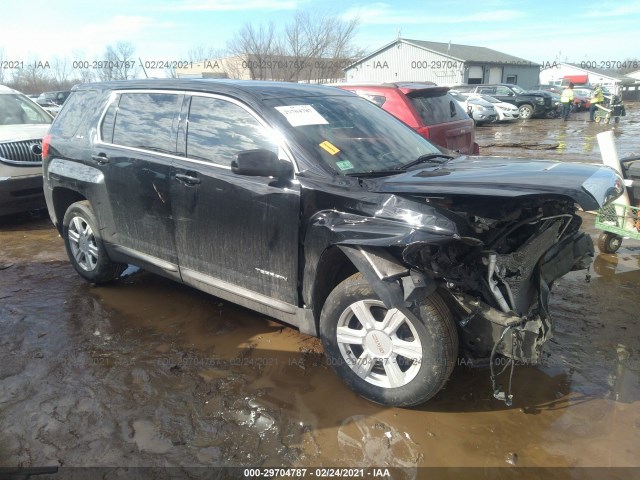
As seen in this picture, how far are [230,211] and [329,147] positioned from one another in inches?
31.8

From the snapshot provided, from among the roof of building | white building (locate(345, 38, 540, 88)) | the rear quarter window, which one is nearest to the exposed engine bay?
the rear quarter window

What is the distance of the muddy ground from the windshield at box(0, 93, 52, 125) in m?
4.39

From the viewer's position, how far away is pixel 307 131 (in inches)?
131

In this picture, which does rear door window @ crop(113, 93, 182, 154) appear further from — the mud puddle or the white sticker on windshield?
the mud puddle

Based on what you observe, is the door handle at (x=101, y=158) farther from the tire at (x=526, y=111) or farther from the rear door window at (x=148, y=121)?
the tire at (x=526, y=111)

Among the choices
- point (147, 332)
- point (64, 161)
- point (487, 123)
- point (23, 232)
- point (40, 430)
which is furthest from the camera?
point (487, 123)

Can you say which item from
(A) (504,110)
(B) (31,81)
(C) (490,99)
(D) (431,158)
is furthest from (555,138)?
(B) (31,81)

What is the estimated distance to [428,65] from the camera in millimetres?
40250

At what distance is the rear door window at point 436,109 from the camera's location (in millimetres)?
7113

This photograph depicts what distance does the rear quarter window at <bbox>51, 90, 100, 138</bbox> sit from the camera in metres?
4.60

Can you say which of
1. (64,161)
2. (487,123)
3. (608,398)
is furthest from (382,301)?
(487,123)

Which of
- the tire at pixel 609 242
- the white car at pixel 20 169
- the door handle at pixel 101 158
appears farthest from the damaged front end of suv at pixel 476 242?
the white car at pixel 20 169

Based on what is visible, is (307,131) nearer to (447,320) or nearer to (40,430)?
(447,320)

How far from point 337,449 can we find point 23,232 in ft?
20.0
